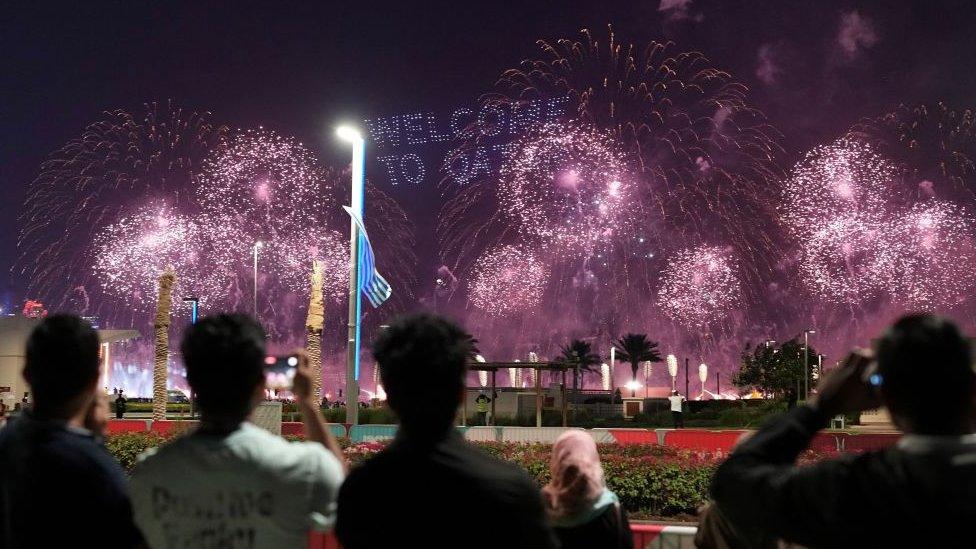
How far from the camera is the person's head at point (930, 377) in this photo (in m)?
2.17

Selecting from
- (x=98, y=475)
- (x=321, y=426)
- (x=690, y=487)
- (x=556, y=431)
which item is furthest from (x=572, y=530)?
(x=556, y=431)

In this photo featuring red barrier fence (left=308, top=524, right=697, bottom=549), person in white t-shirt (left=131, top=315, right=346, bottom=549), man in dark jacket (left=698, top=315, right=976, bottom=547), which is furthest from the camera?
red barrier fence (left=308, top=524, right=697, bottom=549)

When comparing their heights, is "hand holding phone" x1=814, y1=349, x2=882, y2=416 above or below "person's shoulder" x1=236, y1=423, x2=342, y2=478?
above

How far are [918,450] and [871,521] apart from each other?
Answer: 203 millimetres

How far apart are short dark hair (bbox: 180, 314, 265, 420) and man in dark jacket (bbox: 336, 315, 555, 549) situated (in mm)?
524

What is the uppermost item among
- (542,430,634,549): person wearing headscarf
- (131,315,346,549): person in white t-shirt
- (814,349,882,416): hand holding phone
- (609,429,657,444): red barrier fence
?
(814,349,882,416): hand holding phone

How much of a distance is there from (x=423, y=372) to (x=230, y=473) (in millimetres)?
713

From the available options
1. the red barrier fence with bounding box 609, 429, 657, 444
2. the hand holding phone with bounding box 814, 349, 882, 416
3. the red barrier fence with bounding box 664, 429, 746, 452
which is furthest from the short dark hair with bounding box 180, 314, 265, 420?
the red barrier fence with bounding box 609, 429, 657, 444

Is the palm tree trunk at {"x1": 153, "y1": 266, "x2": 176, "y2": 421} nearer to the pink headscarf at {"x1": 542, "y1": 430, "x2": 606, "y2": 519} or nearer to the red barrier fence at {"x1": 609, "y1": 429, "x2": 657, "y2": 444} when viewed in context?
the red barrier fence at {"x1": 609, "y1": 429, "x2": 657, "y2": 444}

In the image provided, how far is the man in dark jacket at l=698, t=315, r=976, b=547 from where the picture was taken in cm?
207

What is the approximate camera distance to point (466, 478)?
8.30 feet

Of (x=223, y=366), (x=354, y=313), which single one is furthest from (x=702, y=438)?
(x=223, y=366)

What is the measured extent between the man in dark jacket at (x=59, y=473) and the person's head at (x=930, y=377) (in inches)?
95.6

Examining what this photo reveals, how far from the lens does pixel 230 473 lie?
2.82 m
